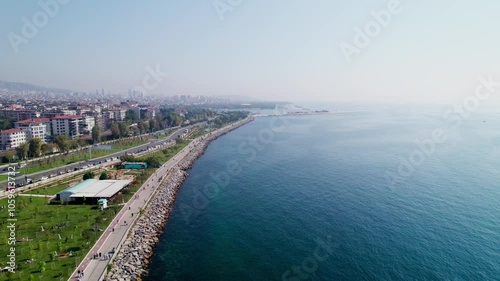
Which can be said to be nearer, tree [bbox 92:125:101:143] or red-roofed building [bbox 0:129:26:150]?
red-roofed building [bbox 0:129:26:150]

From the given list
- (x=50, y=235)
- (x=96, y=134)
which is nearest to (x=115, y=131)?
(x=96, y=134)

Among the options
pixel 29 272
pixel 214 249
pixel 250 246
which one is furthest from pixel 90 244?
pixel 250 246

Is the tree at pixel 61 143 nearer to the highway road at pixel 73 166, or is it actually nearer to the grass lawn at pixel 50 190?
the highway road at pixel 73 166

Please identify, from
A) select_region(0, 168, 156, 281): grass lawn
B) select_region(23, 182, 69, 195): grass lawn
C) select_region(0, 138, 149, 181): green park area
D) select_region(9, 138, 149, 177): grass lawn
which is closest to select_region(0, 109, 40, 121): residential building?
select_region(0, 138, 149, 181): green park area

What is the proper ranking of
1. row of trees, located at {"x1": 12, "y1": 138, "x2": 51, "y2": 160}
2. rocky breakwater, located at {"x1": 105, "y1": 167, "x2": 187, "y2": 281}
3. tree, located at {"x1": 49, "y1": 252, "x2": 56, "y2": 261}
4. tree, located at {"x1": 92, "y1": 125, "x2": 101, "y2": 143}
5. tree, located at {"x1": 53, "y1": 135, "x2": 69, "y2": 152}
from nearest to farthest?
1. tree, located at {"x1": 49, "y1": 252, "x2": 56, "y2": 261}
2. rocky breakwater, located at {"x1": 105, "y1": 167, "x2": 187, "y2": 281}
3. row of trees, located at {"x1": 12, "y1": 138, "x2": 51, "y2": 160}
4. tree, located at {"x1": 53, "y1": 135, "x2": 69, "y2": 152}
5. tree, located at {"x1": 92, "y1": 125, "x2": 101, "y2": 143}

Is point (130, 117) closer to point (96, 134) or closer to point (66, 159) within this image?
point (96, 134)

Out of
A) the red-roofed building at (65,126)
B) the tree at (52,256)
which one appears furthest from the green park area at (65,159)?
the tree at (52,256)

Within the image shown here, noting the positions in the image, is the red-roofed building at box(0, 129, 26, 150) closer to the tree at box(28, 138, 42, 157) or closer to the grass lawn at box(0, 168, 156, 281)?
the tree at box(28, 138, 42, 157)
